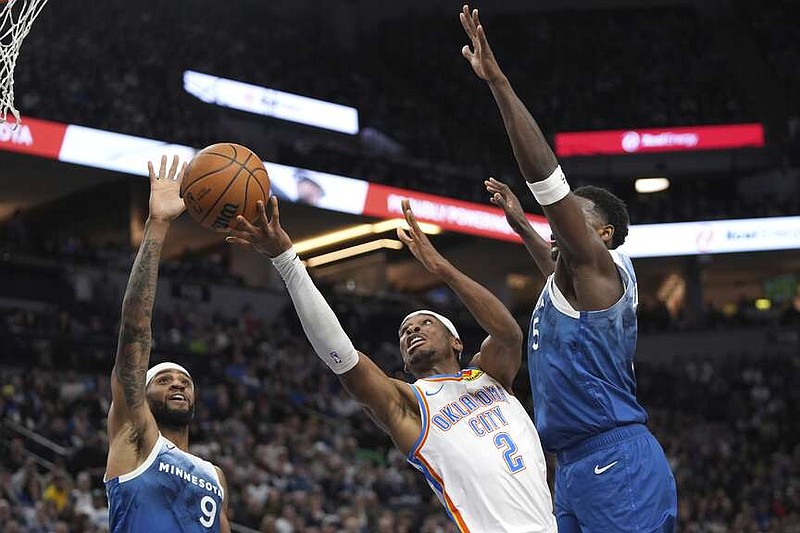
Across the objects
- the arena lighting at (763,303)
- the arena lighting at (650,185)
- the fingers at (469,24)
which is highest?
the arena lighting at (650,185)

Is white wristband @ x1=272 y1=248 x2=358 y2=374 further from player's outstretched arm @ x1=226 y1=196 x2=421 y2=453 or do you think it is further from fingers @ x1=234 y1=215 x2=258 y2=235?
fingers @ x1=234 y1=215 x2=258 y2=235

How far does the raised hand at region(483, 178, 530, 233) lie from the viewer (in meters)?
4.74

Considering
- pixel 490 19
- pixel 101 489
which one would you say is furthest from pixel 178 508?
pixel 490 19

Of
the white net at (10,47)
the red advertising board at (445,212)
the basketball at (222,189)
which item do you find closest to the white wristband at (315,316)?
the basketball at (222,189)

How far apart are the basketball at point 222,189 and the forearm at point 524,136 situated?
3.50 feet

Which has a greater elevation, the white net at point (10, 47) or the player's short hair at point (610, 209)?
the white net at point (10, 47)

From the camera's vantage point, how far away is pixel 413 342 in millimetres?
5055

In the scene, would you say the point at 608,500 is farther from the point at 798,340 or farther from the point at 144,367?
the point at 798,340

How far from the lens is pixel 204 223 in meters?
4.43

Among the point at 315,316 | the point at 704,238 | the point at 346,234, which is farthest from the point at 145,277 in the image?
the point at 704,238

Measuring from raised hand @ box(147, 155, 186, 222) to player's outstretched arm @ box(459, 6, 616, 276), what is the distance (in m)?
1.30

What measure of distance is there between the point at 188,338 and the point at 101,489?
599cm

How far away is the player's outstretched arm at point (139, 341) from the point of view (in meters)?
4.34

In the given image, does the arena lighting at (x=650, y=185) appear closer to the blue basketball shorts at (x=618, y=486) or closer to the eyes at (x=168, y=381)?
the eyes at (x=168, y=381)
